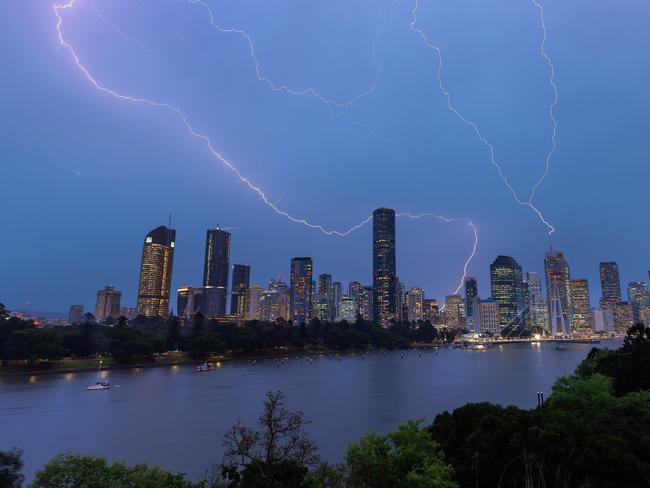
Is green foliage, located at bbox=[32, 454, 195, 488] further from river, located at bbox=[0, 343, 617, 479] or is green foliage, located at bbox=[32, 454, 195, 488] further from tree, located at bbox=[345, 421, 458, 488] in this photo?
river, located at bbox=[0, 343, 617, 479]

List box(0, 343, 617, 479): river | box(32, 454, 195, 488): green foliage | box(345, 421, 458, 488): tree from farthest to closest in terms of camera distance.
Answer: box(0, 343, 617, 479): river → box(345, 421, 458, 488): tree → box(32, 454, 195, 488): green foliage

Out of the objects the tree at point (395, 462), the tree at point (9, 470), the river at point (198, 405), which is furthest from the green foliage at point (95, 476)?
the river at point (198, 405)

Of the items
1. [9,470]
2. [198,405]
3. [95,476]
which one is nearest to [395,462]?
[95,476]

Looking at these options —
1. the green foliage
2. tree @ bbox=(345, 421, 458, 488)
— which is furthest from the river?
tree @ bbox=(345, 421, 458, 488)

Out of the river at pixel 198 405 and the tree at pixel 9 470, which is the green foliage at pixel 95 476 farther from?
the river at pixel 198 405

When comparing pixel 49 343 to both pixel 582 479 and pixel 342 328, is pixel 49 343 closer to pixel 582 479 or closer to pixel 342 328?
pixel 582 479
